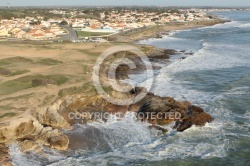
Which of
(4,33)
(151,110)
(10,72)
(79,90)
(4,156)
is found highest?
(4,33)

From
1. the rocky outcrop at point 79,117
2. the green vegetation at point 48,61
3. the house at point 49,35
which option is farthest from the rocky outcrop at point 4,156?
the house at point 49,35

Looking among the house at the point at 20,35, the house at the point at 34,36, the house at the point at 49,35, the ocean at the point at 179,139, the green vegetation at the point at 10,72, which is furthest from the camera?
the house at the point at 20,35

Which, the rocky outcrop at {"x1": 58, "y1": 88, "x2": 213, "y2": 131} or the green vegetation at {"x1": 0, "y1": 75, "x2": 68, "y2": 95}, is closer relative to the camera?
the rocky outcrop at {"x1": 58, "y1": 88, "x2": 213, "y2": 131}

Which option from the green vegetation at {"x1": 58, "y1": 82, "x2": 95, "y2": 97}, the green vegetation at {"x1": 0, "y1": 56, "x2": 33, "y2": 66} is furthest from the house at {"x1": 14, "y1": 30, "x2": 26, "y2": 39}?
the green vegetation at {"x1": 58, "y1": 82, "x2": 95, "y2": 97}

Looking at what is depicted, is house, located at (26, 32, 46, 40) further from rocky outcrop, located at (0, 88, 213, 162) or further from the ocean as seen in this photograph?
rocky outcrop, located at (0, 88, 213, 162)

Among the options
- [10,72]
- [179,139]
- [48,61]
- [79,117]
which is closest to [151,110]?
[179,139]

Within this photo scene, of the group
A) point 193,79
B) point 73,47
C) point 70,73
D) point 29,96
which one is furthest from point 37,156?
point 73,47

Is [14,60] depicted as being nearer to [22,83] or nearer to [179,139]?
[22,83]

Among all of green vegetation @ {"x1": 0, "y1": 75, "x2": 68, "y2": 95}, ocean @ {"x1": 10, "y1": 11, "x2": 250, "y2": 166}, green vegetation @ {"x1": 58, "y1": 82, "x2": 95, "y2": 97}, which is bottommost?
ocean @ {"x1": 10, "y1": 11, "x2": 250, "y2": 166}

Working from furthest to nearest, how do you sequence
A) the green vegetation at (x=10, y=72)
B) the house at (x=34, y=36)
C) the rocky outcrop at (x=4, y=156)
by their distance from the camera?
the house at (x=34, y=36)
the green vegetation at (x=10, y=72)
the rocky outcrop at (x=4, y=156)

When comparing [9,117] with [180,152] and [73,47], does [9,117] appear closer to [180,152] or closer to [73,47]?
[180,152]

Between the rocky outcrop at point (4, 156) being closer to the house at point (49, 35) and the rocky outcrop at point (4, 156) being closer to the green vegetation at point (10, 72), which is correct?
the green vegetation at point (10, 72)
